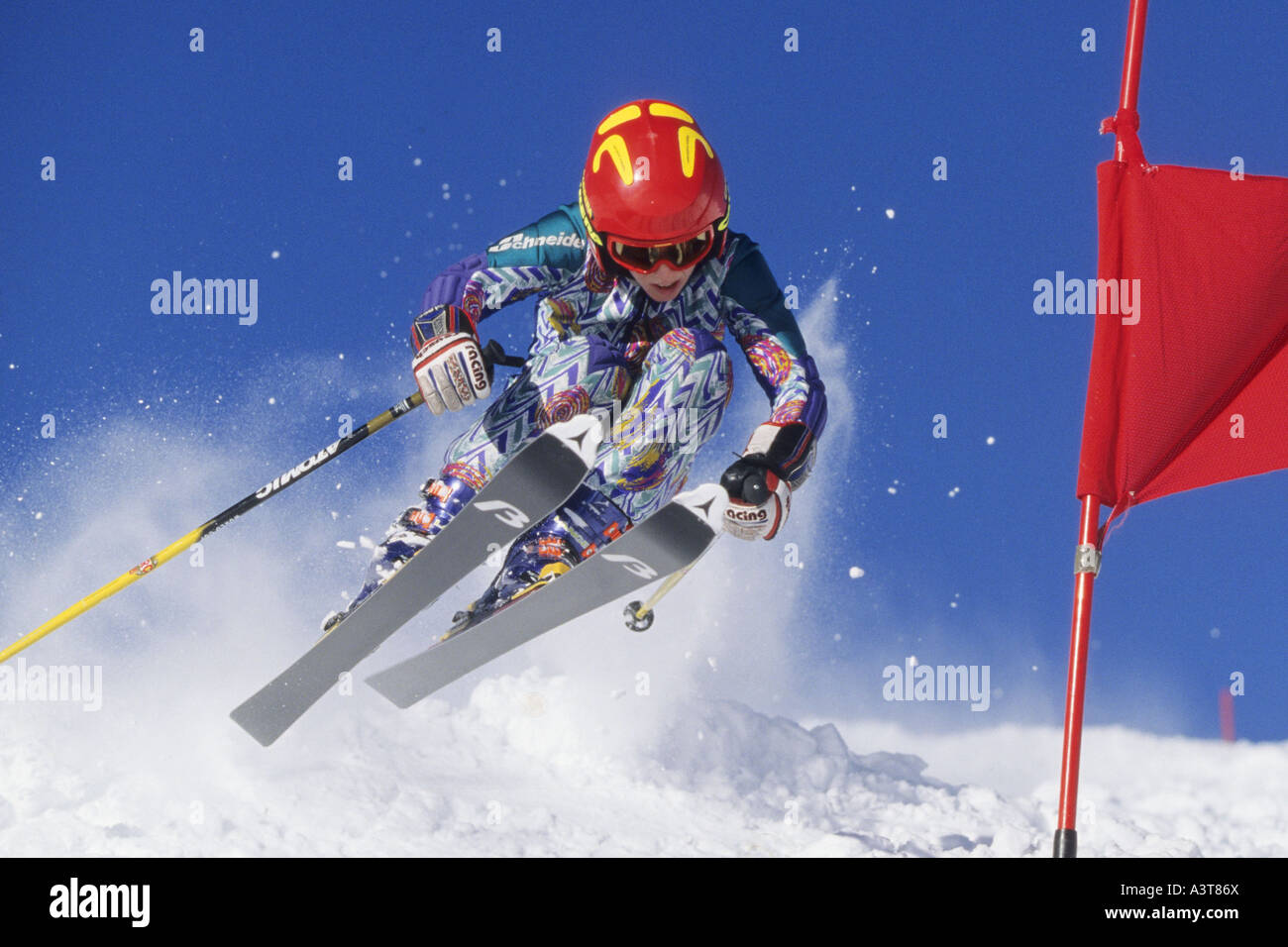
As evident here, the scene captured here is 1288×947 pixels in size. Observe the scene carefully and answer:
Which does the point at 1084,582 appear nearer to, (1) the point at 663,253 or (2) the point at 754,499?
(2) the point at 754,499

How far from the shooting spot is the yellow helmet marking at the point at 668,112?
5.61 m

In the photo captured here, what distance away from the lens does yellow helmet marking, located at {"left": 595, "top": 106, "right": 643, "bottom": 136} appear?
5.62 m

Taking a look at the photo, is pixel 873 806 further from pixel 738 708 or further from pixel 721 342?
pixel 721 342

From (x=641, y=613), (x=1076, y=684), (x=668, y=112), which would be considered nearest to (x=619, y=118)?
(x=668, y=112)

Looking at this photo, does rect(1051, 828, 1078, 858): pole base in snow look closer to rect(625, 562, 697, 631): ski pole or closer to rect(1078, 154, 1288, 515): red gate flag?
rect(1078, 154, 1288, 515): red gate flag

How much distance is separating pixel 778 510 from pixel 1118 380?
1.62 metres

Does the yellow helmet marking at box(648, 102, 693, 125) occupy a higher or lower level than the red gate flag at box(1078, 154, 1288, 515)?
higher

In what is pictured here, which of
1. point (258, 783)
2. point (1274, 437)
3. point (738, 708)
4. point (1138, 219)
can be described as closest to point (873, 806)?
point (738, 708)

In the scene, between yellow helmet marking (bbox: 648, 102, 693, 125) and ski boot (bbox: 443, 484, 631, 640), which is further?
ski boot (bbox: 443, 484, 631, 640)

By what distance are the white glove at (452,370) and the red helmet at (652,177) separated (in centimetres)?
78

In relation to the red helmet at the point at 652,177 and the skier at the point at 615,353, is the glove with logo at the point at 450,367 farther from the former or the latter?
the red helmet at the point at 652,177

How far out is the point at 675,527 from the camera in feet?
17.0

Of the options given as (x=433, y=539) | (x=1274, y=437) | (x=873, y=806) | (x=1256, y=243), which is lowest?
(x=873, y=806)

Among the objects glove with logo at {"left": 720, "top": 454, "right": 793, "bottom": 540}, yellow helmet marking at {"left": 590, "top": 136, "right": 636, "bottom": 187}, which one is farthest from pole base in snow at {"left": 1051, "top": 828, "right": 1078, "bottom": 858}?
yellow helmet marking at {"left": 590, "top": 136, "right": 636, "bottom": 187}
